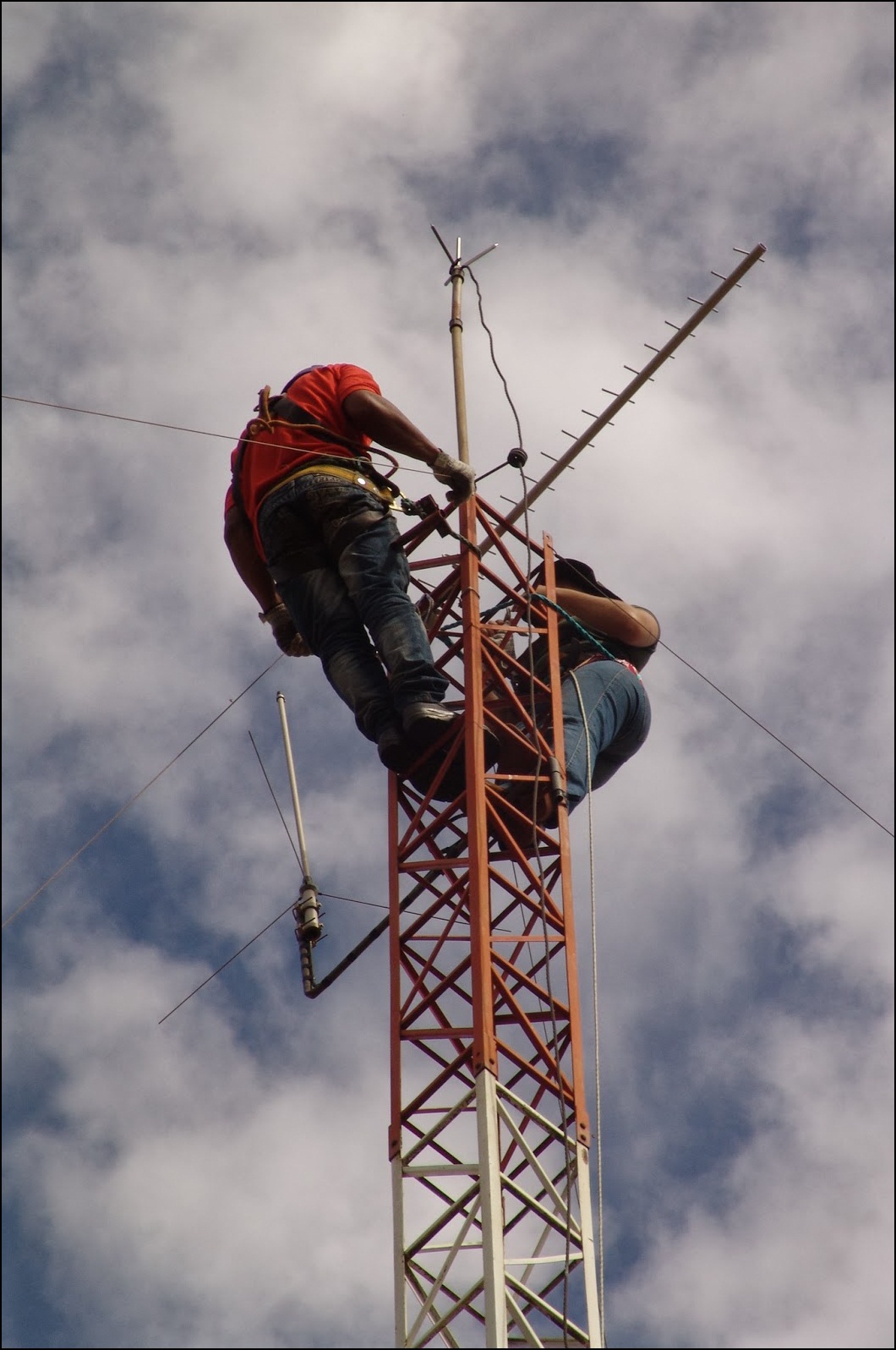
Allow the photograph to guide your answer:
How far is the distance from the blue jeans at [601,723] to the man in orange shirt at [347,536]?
1656 mm

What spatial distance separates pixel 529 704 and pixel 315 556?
81.4 inches

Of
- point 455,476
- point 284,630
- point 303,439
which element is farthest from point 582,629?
point 303,439

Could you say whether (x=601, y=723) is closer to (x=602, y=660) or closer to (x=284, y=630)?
(x=602, y=660)

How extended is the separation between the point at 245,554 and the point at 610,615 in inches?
132

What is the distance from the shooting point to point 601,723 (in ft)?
52.6

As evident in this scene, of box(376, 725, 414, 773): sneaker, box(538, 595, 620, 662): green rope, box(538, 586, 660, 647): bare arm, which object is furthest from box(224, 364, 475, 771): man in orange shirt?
box(538, 586, 660, 647): bare arm

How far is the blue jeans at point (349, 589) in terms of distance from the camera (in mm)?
14312

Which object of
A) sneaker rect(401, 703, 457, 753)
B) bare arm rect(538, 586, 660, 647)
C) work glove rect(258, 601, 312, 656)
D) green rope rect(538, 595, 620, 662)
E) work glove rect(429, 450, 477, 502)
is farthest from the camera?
bare arm rect(538, 586, 660, 647)

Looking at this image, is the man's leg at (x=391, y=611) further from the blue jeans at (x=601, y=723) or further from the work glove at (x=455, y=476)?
the blue jeans at (x=601, y=723)

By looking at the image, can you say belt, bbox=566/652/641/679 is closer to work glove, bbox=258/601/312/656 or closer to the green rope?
the green rope

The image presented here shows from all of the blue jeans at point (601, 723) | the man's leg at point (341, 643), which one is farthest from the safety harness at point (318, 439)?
the blue jeans at point (601, 723)

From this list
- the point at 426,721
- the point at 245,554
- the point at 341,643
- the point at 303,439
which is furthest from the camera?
the point at 245,554

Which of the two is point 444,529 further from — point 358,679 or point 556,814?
point 556,814

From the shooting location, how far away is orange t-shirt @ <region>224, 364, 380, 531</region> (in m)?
15.1
